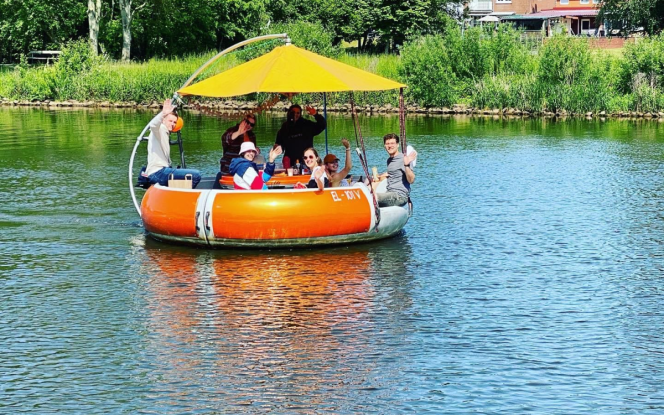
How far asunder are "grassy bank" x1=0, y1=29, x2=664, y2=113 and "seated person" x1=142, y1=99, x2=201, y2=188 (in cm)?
3298

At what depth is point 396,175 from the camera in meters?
19.5

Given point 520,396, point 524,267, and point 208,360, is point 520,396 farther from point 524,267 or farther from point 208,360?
point 524,267

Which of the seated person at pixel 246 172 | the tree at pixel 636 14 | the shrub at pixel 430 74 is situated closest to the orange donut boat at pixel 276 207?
the seated person at pixel 246 172

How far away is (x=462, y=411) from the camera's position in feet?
37.1

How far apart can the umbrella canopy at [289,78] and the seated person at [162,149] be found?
1.75 ft

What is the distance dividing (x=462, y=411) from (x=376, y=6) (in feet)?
231

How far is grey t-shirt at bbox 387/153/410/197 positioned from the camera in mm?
19359

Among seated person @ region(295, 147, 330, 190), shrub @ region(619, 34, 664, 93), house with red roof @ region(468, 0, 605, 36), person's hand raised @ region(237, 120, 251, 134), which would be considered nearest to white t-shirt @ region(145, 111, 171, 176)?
person's hand raised @ region(237, 120, 251, 134)

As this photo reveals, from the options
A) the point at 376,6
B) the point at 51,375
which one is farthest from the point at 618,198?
the point at 376,6

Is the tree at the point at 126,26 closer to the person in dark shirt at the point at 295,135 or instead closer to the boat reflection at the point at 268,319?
the person in dark shirt at the point at 295,135

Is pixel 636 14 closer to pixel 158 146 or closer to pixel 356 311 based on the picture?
pixel 158 146

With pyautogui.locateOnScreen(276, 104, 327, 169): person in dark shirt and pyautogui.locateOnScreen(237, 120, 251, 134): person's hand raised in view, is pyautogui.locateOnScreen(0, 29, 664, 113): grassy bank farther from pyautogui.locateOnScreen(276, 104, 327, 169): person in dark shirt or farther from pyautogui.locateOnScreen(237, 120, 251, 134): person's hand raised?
pyautogui.locateOnScreen(237, 120, 251, 134): person's hand raised

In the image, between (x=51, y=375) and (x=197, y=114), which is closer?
(x=51, y=375)

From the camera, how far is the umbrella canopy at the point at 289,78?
62.6ft
